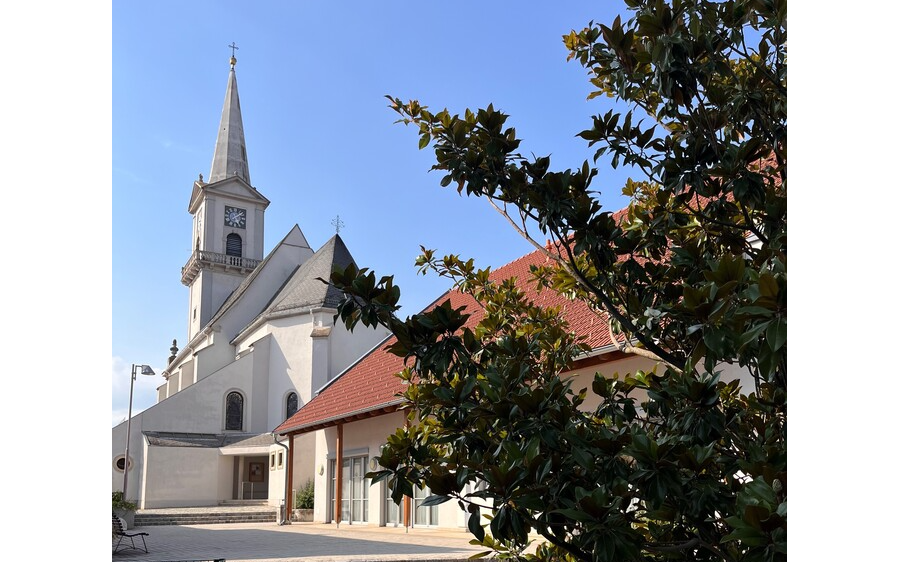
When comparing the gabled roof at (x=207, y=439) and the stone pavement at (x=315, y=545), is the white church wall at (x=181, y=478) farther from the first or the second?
the stone pavement at (x=315, y=545)

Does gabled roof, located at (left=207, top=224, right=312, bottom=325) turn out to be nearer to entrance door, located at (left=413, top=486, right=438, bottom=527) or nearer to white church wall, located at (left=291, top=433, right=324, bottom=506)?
white church wall, located at (left=291, top=433, right=324, bottom=506)

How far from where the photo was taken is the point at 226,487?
124 ft

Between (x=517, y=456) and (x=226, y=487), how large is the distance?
3809 cm

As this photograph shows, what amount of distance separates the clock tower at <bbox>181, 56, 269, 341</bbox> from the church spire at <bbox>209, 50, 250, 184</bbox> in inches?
60.4

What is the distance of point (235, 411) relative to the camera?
3953cm

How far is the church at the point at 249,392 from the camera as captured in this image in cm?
3591

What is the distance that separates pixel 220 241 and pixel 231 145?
8901 mm

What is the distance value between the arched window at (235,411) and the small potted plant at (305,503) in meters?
11.3

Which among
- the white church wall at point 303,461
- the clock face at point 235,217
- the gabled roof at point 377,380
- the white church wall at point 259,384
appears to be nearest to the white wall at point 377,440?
the gabled roof at point 377,380

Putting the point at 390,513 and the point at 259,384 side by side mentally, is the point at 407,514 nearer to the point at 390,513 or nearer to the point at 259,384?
the point at 390,513
